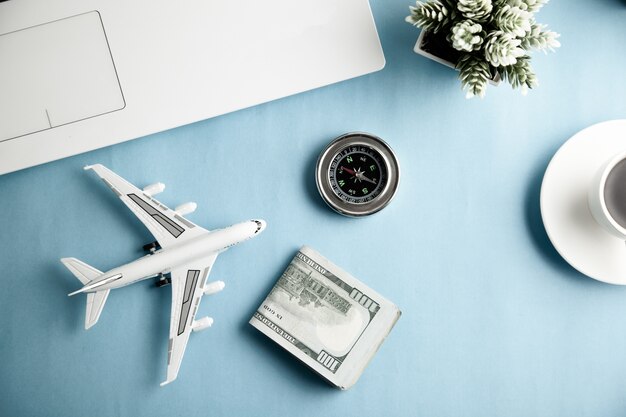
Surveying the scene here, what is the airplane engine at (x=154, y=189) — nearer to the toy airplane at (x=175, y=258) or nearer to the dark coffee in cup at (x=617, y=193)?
the toy airplane at (x=175, y=258)

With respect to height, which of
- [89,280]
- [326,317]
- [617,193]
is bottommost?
[326,317]

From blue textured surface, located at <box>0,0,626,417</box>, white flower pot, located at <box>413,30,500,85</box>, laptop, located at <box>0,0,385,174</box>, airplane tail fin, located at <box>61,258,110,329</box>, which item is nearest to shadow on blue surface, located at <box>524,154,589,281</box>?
blue textured surface, located at <box>0,0,626,417</box>

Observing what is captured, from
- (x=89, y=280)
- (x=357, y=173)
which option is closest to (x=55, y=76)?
(x=89, y=280)

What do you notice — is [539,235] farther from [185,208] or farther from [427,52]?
[185,208]

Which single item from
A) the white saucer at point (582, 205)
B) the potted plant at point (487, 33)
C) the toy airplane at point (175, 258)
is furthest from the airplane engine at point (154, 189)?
the white saucer at point (582, 205)

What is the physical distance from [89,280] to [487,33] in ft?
2.72

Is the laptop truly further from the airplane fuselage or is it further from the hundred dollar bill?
the hundred dollar bill

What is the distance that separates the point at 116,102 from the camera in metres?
0.93

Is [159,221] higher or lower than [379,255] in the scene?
higher

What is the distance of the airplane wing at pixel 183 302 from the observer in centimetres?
92

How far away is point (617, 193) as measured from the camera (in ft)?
2.81

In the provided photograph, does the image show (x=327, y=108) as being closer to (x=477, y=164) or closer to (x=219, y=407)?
(x=477, y=164)

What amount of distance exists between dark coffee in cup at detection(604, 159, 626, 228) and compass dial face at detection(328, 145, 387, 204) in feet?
1.27

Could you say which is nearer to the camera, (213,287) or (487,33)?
(487,33)
